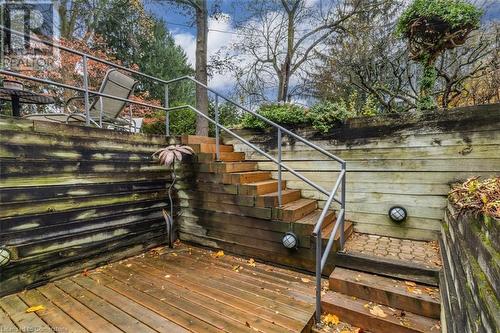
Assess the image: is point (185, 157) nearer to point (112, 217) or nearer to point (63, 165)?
point (112, 217)

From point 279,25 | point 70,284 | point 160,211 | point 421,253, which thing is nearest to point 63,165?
point 70,284

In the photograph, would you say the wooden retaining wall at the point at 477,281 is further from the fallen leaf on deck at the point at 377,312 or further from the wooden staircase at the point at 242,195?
the wooden staircase at the point at 242,195

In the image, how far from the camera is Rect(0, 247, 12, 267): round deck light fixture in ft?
7.09

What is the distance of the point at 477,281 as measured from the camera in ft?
3.33

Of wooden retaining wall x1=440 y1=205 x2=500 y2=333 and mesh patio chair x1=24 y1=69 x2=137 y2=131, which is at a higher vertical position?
mesh patio chair x1=24 y1=69 x2=137 y2=131

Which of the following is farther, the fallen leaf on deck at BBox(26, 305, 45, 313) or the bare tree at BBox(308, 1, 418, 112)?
the bare tree at BBox(308, 1, 418, 112)

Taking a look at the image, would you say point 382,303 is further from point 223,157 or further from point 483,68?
point 483,68

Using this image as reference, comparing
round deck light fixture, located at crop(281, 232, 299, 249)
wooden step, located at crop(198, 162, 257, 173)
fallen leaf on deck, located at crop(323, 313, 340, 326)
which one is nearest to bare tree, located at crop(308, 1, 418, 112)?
wooden step, located at crop(198, 162, 257, 173)

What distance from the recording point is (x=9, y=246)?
223 cm

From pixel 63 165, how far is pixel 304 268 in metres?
2.65

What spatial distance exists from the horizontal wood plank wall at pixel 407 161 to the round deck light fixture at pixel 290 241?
0.99 m

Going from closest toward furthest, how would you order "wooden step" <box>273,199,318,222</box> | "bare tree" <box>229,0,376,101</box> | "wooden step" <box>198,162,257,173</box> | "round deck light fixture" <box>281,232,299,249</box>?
1. "round deck light fixture" <box>281,232,299,249</box>
2. "wooden step" <box>273,199,318,222</box>
3. "wooden step" <box>198,162,257,173</box>
4. "bare tree" <box>229,0,376,101</box>

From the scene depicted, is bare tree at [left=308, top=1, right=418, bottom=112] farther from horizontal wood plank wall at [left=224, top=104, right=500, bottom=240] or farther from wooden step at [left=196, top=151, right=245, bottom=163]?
wooden step at [left=196, top=151, right=245, bottom=163]

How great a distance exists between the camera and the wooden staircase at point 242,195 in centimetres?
294
